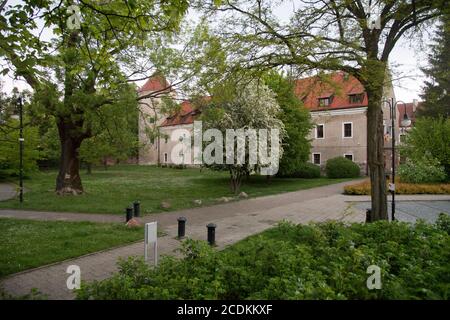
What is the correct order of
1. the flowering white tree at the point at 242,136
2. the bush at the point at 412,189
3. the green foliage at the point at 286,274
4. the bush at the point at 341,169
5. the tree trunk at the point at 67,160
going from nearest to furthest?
the green foliage at the point at 286,274 → the tree trunk at the point at 67,160 → the flowering white tree at the point at 242,136 → the bush at the point at 412,189 → the bush at the point at 341,169

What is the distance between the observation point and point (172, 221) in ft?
41.9

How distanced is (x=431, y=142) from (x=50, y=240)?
26.6m

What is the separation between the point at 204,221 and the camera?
12.9m

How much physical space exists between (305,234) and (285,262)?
2778 mm

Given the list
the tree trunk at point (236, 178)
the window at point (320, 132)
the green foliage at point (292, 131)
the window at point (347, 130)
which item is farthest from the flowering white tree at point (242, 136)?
the window at point (320, 132)

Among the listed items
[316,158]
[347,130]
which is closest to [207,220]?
[347,130]

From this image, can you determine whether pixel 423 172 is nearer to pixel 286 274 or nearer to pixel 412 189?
pixel 412 189

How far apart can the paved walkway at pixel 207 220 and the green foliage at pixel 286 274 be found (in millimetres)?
1842

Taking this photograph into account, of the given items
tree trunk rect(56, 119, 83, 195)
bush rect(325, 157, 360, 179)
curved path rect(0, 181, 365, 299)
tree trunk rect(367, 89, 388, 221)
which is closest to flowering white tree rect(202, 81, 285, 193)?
curved path rect(0, 181, 365, 299)

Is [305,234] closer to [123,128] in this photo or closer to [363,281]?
[363,281]

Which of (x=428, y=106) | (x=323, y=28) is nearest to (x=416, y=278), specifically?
(x=323, y=28)

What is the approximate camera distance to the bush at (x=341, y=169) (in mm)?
33188

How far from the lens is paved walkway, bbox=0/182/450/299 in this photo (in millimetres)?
6617

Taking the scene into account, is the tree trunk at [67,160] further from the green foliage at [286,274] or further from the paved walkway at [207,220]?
the green foliage at [286,274]
